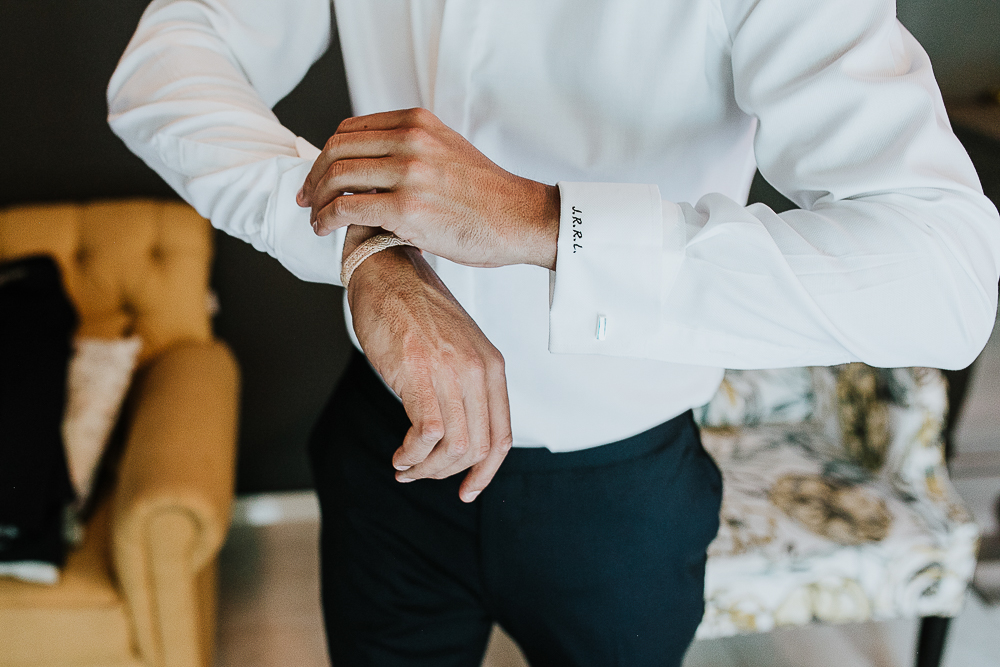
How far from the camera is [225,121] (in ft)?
2.40

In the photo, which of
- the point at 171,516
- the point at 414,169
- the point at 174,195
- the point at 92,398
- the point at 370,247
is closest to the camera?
the point at 414,169

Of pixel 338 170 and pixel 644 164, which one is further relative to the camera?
pixel 644 164

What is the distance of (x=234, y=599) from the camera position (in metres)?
2.06

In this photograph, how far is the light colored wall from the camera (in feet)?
6.42

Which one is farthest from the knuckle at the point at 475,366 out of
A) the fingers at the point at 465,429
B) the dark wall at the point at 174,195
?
the dark wall at the point at 174,195

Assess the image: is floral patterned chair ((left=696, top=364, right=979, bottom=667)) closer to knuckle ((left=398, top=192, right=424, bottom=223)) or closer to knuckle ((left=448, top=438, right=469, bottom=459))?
knuckle ((left=448, top=438, right=469, bottom=459))

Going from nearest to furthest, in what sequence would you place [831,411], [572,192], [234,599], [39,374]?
[572,192] → [39,374] → [831,411] → [234,599]

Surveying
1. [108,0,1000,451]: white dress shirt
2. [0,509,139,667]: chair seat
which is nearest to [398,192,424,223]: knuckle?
[108,0,1000,451]: white dress shirt

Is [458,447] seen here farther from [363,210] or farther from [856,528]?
[856,528]

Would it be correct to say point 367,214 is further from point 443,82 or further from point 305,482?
point 305,482

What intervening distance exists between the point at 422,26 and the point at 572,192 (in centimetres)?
33

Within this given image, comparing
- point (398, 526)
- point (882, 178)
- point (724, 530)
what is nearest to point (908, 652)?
point (724, 530)

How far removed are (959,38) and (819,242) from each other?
1.92 meters

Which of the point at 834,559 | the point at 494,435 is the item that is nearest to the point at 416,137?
the point at 494,435
